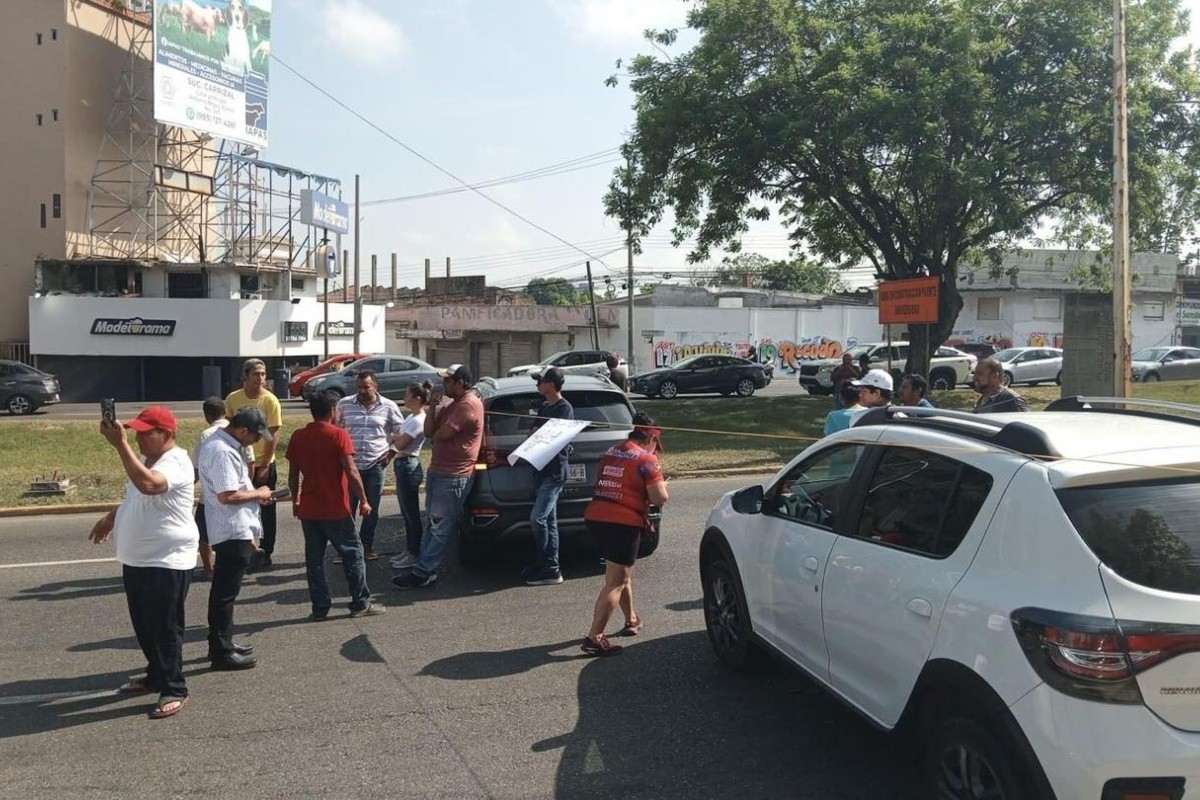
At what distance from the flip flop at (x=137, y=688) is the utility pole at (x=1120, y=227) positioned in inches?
582

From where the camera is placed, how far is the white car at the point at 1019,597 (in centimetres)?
291

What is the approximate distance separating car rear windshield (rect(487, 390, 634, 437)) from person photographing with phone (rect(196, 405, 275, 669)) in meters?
2.62

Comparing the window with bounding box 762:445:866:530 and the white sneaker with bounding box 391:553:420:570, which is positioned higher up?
the window with bounding box 762:445:866:530

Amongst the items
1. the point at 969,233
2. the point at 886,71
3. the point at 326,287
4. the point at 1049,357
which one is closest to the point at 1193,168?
the point at 969,233

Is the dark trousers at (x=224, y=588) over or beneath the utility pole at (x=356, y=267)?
beneath

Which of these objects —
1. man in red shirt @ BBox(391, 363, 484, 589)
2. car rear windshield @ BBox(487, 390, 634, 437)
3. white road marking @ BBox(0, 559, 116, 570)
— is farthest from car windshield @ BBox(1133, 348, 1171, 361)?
white road marking @ BBox(0, 559, 116, 570)

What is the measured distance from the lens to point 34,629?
6.73 m

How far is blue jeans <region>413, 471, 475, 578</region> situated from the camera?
296 inches

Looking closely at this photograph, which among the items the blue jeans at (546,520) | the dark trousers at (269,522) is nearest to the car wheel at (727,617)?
the blue jeans at (546,520)

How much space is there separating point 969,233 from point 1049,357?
9.30m

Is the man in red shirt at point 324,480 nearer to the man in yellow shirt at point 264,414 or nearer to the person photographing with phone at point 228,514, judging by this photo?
the person photographing with phone at point 228,514

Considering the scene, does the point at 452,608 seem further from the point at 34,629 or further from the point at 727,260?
the point at 727,260

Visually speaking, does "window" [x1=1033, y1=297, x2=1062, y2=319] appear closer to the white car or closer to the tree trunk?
the tree trunk

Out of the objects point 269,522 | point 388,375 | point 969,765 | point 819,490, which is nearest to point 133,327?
point 388,375
